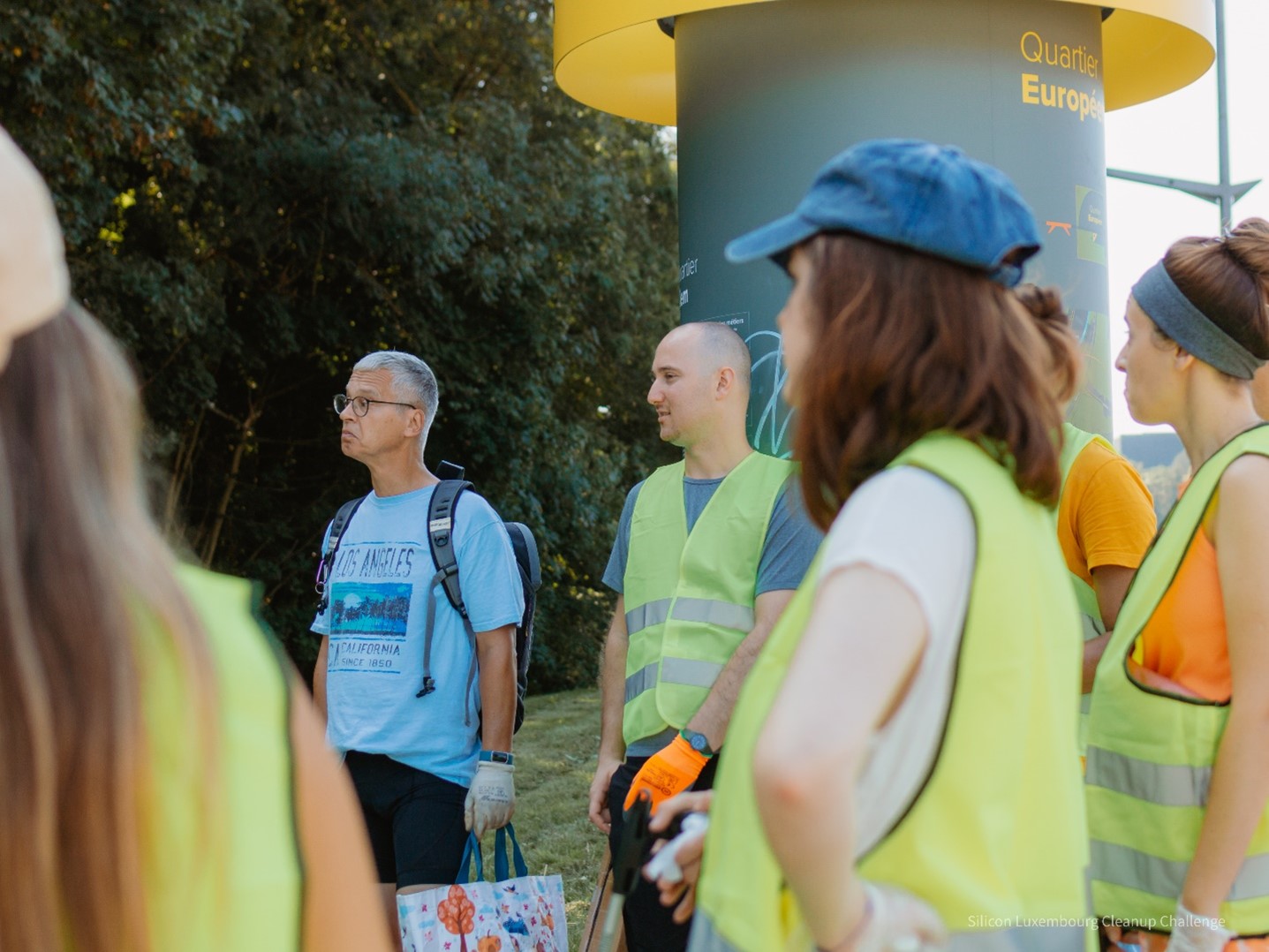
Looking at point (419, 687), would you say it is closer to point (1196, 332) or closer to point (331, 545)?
point (331, 545)

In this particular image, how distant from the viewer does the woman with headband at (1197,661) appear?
1997 mm

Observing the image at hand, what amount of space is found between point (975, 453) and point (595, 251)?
13.9m

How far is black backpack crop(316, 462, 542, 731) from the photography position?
159 inches

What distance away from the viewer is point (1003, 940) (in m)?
1.41

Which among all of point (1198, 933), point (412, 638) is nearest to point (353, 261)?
point (412, 638)

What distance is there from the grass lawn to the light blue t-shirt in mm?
2380

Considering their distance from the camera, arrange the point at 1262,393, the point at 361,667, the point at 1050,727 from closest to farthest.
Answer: the point at 1050,727
the point at 1262,393
the point at 361,667

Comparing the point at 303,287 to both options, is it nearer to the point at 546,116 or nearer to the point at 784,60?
the point at 546,116

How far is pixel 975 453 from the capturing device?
4.91ft

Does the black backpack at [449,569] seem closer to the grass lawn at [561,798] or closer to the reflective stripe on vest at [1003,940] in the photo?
the grass lawn at [561,798]

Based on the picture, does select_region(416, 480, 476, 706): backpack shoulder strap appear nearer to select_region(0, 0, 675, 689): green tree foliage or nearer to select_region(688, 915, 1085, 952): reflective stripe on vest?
select_region(688, 915, 1085, 952): reflective stripe on vest

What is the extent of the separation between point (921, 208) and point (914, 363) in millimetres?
184

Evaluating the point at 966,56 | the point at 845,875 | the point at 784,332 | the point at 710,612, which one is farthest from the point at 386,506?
the point at 845,875

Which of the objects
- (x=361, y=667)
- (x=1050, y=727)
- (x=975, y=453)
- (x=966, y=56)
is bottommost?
(x=361, y=667)
